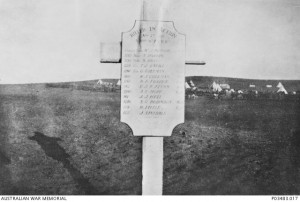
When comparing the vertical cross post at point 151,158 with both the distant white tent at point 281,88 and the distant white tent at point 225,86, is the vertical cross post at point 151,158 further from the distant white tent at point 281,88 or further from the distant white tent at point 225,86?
the distant white tent at point 281,88

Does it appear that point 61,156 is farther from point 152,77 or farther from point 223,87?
point 223,87

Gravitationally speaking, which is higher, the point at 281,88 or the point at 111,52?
the point at 111,52

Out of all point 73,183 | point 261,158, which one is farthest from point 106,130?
point 261,158

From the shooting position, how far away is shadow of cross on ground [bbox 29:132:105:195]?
4942 mm

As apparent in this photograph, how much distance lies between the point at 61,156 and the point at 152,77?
110 inches

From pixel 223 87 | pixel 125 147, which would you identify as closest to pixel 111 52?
pixel 125 147

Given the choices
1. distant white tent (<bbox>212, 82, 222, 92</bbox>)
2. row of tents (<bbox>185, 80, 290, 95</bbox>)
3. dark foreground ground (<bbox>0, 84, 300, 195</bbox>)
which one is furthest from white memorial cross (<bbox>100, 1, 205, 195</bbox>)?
distant white tent (<bbox>212, 82, 222, 92</bbox>)

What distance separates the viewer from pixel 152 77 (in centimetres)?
330

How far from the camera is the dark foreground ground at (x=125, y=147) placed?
4.96 metres

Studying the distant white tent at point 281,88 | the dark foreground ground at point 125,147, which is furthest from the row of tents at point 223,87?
the dark foreground ground at point 125,147

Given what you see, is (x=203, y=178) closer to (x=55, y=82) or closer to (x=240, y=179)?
(x=240, y=179)

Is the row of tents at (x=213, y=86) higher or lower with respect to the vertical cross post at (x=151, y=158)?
higher

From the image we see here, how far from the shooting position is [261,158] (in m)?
5.33

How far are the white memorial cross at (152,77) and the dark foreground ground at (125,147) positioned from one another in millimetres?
1964
